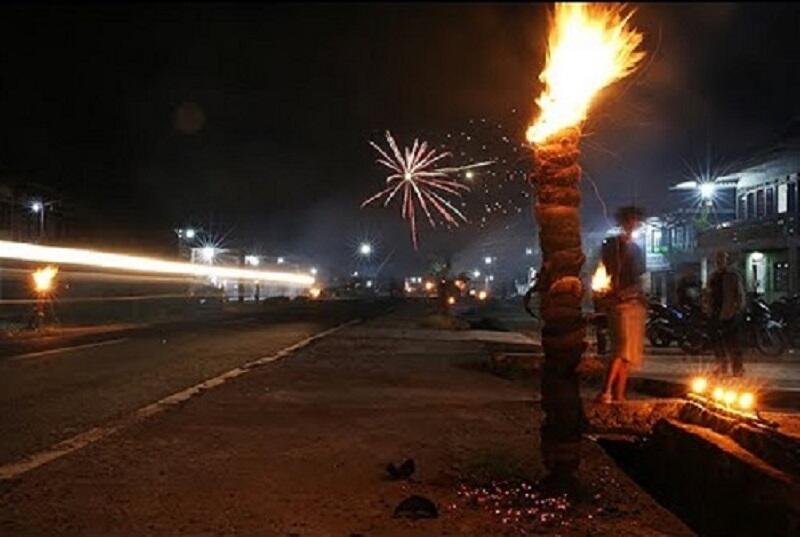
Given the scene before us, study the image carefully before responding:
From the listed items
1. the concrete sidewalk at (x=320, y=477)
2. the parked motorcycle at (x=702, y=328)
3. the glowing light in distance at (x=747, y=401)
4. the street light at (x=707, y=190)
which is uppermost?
the street light at (x=707, y=190)

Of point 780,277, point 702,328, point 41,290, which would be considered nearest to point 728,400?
point 702,328

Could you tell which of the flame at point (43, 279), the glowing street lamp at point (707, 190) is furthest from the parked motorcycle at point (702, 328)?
the flame at point (43, 279)

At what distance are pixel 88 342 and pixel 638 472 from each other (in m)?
19.3

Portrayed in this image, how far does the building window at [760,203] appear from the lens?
129ft

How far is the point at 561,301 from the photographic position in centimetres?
697

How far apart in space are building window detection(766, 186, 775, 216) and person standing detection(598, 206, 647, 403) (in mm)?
29718

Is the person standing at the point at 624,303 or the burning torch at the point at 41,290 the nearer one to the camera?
the person standing at the point at 624,303

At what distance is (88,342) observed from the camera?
25.6 m

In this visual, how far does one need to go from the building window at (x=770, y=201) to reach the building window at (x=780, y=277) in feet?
7.00

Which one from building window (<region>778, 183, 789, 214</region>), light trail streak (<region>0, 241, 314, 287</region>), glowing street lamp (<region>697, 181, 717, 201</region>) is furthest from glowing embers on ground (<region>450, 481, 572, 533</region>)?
glowing street lamp (<region>697, 181, 717, 201</region>)

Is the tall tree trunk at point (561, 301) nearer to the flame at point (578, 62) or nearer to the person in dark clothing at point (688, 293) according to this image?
the flame at point (578, 62)

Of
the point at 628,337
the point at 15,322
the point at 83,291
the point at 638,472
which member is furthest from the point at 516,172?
the point at 83,291

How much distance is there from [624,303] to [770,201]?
101 ft

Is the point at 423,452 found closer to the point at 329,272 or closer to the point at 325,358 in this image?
the point at 325,358
